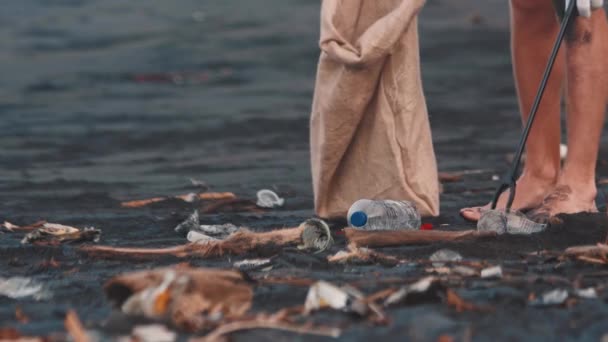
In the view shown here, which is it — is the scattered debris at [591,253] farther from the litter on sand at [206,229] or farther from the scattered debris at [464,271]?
the litter on sand at [206,229]

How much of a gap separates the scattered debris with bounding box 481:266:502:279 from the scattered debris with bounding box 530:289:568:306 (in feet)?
0.91

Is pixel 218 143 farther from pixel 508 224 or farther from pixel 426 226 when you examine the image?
pixel 508 224

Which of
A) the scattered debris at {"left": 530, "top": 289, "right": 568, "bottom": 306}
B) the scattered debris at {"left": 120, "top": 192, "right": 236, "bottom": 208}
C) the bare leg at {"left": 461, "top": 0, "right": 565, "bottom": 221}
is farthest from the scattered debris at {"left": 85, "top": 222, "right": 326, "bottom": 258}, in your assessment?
the scattered debris at {"left": 120, "top": 192, "right": 236, "bottom": 208}

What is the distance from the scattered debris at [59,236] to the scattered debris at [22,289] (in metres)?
0.63

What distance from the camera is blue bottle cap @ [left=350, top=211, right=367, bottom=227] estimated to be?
415 centimetres

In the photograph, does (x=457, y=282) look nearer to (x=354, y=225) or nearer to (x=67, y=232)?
(x=354, y=225)

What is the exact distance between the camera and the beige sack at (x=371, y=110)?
4168mm

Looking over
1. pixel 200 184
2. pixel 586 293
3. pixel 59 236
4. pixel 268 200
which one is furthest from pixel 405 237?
pixel 200 184

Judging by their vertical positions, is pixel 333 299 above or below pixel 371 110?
below

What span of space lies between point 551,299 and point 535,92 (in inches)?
81.2

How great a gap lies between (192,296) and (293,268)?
69 centimetres

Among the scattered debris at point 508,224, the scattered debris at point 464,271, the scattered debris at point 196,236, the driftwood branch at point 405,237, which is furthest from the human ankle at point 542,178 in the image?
the scattered debris at point 464,271

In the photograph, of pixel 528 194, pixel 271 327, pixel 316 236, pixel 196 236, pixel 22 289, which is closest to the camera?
pixel 271 327

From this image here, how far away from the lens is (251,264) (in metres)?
3.51
